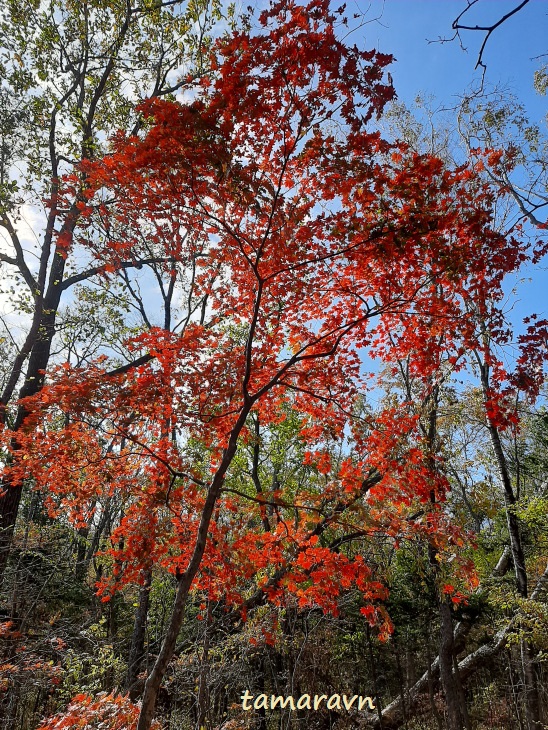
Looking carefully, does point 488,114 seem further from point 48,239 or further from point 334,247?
point 48,239

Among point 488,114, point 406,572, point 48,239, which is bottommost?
point 406,572

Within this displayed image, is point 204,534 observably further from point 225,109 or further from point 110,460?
point 225,109

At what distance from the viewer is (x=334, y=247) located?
394 cm

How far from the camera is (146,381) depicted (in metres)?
4.93

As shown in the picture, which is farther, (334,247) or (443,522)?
(443,522)

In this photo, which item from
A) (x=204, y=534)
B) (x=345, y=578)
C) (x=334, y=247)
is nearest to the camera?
(x=204, y=534)

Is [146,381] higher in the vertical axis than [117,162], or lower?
lower

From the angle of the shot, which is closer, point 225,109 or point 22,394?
point 225,109

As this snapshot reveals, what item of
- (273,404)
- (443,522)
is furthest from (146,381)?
(443,522)

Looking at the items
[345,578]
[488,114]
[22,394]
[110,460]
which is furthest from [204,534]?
[488,114]

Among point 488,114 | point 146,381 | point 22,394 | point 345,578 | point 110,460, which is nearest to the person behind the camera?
point 345,578

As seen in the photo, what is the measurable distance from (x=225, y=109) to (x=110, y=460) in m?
4.17

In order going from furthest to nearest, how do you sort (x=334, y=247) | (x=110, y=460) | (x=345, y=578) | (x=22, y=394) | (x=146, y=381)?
(x=22, y=394) < (x=110, y=460) < (x=146, y=381) < (x=345, y=578) < (x=334, y=247)

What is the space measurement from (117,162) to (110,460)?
11.4 ft
